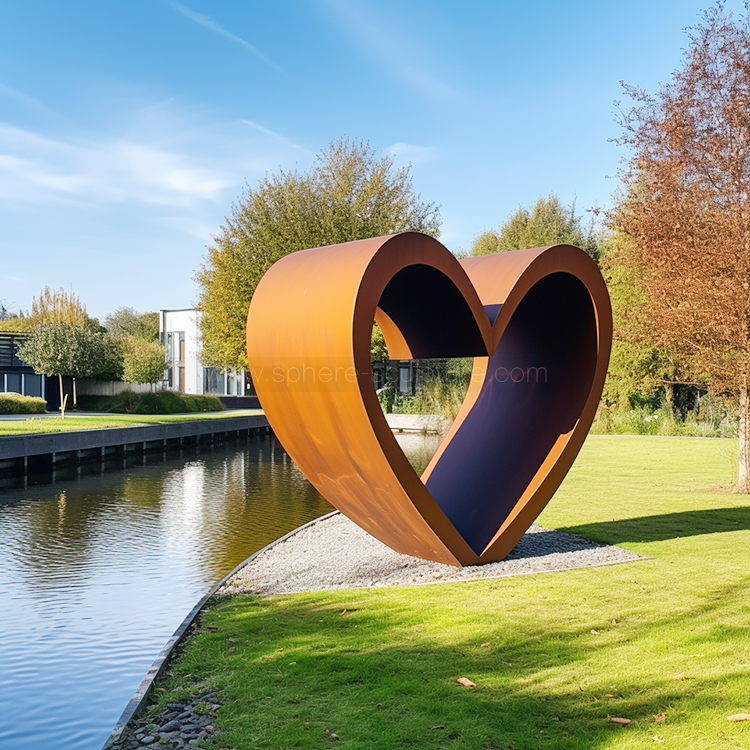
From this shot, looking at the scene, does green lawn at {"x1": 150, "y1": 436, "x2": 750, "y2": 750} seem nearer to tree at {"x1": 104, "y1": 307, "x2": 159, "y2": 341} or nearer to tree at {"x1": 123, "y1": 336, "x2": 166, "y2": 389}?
tree at {"x1": 123, "y1": 336, "x2": 166, "y2": 389}

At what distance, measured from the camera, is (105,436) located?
2330cm

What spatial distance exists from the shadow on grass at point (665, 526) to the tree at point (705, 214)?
286cm

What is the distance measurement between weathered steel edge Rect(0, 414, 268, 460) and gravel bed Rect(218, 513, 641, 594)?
11779 millimetres

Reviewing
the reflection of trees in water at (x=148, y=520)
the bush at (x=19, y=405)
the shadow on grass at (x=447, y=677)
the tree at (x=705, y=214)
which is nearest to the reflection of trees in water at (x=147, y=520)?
the reflection of trees in water at (x=148, y=520)

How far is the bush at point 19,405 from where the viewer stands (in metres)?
30.2

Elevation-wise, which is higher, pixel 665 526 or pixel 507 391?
pixel 507 391

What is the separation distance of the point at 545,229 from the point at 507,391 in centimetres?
3620

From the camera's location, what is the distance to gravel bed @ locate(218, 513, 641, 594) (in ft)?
26.3

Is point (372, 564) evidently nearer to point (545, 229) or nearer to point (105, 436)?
point (105, 436)

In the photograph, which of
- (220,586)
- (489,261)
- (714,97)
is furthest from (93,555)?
(714,97)

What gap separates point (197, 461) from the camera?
24.1 meters

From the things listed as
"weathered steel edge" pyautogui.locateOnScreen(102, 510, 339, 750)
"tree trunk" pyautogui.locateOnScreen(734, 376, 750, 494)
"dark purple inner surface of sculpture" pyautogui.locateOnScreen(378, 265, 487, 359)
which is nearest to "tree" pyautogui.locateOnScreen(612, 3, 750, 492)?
"tree trunk" pyautogui.locateOnScreen(734, 376, 750, 494)

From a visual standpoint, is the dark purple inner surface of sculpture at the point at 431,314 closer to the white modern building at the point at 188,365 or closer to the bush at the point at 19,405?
the bush at the point at 19,405

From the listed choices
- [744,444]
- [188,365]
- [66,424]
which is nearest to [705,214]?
[744,444]
